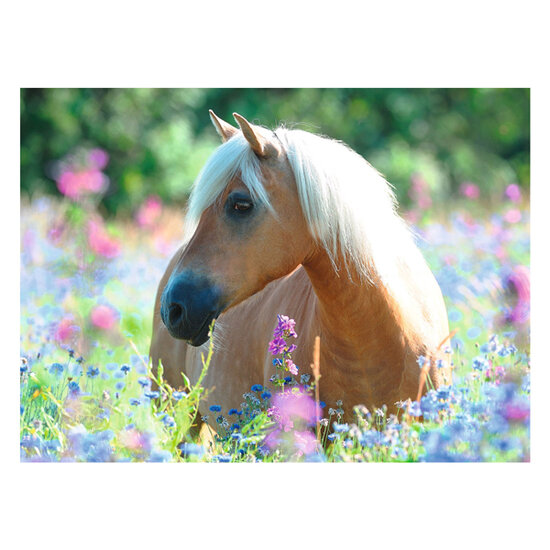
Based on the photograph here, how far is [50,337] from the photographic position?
4605 millimetres

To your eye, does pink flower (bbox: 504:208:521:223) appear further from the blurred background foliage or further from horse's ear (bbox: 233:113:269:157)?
horse's ear (bbox: 233:113:269:157)

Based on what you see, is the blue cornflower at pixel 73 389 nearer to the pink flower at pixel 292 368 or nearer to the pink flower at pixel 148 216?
the pink flower at pixel 292 368

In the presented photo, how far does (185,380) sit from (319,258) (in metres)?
0.87

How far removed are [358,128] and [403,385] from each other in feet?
39.7

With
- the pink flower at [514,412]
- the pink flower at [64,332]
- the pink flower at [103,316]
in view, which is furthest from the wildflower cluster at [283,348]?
the pink flower at [103,316]

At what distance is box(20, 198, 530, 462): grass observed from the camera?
108 inches

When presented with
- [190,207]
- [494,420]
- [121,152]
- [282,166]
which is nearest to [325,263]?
[282,166]

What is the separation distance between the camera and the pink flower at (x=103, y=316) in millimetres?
5188

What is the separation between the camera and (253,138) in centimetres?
279

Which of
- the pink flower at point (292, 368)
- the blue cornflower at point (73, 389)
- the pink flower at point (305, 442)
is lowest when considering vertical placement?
the pink flower at point (305, 442)

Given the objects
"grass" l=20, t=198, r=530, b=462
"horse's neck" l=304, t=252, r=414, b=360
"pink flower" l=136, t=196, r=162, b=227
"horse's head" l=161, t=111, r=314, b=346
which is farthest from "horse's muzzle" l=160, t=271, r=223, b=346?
"pink flower" l=136, t=196, r=162, b=227

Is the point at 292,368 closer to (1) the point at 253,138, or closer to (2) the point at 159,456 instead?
(2) the point at 159,456

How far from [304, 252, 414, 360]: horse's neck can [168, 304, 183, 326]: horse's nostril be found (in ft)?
1.95
